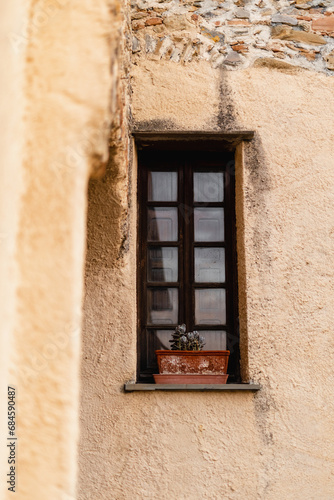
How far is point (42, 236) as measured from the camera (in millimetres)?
1398

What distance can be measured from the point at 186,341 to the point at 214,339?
11.3 inches

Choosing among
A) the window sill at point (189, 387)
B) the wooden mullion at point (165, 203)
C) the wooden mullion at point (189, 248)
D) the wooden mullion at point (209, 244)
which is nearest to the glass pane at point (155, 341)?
the wooden mullion at point (189, 248)

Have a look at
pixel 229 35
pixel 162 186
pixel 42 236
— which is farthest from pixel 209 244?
pixel 42 236

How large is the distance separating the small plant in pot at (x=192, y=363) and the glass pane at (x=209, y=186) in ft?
3.13

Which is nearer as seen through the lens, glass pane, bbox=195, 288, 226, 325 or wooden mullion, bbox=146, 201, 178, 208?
glass pane, bbox=195, 288, 226, 325

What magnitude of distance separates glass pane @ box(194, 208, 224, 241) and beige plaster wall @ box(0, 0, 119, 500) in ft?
7.96

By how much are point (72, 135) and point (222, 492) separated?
8.23 ft

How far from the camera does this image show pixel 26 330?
135 centimetres

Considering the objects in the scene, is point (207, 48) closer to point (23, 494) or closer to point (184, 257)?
point (184, 257)

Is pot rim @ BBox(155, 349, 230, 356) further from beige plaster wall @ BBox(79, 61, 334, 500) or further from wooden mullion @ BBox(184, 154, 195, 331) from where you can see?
wooden mullion @ BBox(184, 154, 195, 331)

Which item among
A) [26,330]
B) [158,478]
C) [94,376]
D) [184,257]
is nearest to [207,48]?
[184,257]

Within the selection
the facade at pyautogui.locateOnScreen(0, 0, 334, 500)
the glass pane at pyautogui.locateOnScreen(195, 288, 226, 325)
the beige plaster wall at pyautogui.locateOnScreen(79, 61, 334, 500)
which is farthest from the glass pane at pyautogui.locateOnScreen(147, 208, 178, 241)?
the glass pane at pyautogui.locateOnScreen(195, 288, 226, 325)

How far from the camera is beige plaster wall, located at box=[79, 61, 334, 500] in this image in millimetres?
3352

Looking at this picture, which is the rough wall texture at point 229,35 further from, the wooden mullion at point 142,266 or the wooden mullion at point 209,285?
the wooden mullion at point 209,285
